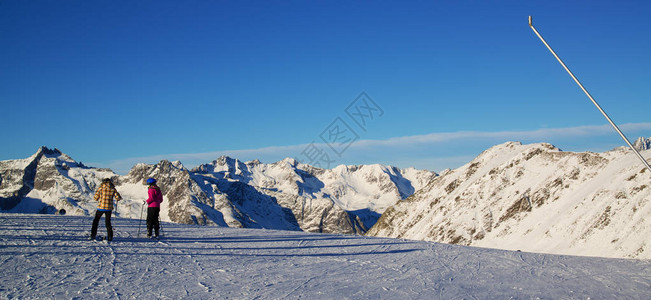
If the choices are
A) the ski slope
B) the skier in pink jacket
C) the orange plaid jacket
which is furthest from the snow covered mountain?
the orange plaid jacket

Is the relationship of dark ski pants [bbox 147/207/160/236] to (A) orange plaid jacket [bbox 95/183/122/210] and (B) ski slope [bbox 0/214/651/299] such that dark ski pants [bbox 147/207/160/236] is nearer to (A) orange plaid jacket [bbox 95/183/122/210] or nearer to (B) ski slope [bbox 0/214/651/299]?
(B) ski slope [bbox 0/214/651/299]

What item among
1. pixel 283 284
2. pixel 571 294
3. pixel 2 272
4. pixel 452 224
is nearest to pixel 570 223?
pixel 452 224

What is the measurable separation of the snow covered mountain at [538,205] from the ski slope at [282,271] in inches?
1591

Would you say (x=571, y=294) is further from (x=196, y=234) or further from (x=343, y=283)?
(x=196, y=234)

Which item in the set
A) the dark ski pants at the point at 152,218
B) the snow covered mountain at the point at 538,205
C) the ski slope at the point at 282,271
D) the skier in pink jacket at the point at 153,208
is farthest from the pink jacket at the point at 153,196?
the snow covered mountain at the point at 538,205

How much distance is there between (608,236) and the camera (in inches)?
2112

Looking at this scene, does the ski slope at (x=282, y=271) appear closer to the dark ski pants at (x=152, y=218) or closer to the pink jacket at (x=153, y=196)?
the dark ski pants at (x=152, y=218)

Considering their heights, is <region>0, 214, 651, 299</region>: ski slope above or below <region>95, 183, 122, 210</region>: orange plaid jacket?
below

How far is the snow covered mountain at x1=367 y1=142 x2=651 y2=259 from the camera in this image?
55.5 metres

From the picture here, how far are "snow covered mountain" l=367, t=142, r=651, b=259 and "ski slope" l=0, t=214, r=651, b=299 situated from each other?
40416mm

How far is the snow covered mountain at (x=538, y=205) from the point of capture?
55453mm

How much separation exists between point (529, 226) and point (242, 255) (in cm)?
7152

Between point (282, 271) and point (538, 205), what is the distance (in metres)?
79.5

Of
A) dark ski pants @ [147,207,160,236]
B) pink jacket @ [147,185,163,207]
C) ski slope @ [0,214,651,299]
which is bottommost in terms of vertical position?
ski slope @ [0,214,651,299]
